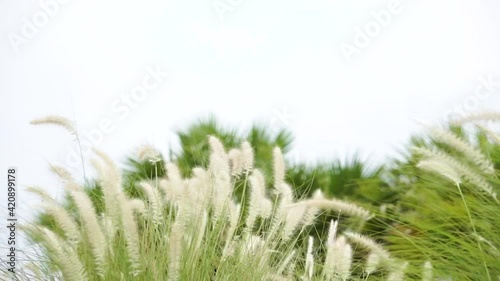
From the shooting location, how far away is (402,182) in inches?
263

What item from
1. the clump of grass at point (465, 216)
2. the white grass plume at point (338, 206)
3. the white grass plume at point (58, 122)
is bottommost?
the clump of grass at point (465, 216)

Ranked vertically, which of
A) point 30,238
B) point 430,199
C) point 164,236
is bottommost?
point 430,199

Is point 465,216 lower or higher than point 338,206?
lower

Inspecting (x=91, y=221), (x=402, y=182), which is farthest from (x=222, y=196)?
(x=402, y=182)

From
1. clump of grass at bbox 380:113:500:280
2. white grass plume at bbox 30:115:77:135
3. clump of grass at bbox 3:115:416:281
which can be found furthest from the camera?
white grass plume at bbox 30:115:77:135

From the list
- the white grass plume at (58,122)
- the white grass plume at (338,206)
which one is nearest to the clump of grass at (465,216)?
the white grass plume at (338,206)

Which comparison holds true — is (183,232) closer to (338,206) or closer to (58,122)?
(338,206)

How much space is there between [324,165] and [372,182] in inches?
24.8

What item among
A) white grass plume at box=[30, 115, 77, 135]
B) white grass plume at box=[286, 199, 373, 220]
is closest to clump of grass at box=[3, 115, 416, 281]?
white grass plume at box=[286, 199, 373, 220]

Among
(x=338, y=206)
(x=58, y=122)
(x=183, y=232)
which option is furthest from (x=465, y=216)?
(x=58, y=122)

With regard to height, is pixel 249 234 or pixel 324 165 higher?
pixel 324 165

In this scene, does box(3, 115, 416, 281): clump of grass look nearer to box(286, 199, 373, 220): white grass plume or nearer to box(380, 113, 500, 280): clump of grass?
box(286, 199, 373, 220): white grass plume

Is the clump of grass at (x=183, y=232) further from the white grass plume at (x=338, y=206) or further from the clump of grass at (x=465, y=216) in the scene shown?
the clump of grass at (x=465, y=216)

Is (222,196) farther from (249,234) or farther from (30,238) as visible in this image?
(30,238)
